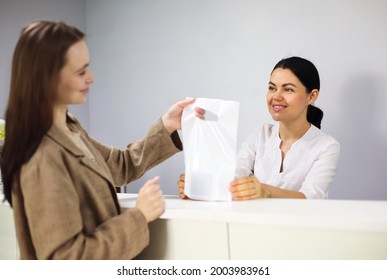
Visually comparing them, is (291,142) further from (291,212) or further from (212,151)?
(291,212)

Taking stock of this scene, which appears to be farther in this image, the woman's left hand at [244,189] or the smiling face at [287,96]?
the smiling face at [287,96]

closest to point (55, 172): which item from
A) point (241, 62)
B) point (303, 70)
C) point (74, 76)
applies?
point (74, 76)

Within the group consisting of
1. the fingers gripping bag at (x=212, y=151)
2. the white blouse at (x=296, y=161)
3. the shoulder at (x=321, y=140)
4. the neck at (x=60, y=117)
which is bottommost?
the white blouse at (x=296, y=161)

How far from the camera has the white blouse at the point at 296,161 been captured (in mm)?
1585

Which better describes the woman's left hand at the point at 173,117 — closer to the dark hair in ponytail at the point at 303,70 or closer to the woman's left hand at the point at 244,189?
the woman's left hand at the point at 244,189

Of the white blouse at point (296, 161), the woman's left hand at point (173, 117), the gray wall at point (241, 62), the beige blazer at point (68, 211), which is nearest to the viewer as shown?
the beige blazer at point (68, 211)

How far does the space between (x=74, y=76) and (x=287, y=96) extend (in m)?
1.11

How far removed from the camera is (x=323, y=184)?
1.56 metres

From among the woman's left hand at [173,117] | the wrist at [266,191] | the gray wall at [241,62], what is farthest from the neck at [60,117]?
the gray wall at [241,62]

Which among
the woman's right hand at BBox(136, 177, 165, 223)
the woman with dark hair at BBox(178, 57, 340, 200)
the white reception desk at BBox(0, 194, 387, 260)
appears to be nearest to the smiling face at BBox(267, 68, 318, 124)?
the woman with dark hair at BBox(178, 57, 340, 200)

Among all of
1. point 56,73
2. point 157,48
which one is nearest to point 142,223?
point 56,73

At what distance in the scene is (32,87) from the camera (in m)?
0.83

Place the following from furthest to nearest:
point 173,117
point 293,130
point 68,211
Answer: point 293,130, point 173,117, point 68,211

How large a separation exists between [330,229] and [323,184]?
760 mm
